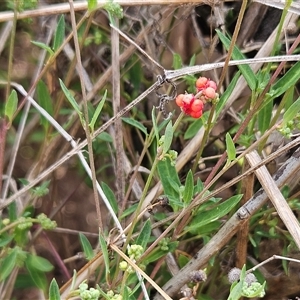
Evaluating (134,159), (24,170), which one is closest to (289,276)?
(134,159)

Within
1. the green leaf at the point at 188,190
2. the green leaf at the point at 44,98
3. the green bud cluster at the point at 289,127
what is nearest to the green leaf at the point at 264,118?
the green bud cluster at the point at 289,127

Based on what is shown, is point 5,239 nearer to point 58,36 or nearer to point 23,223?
point 23,223

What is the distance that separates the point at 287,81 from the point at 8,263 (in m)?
0.54

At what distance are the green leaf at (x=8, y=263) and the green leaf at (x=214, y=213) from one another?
1.03 ft

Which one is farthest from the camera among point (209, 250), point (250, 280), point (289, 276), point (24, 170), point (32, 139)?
point (24, 170)

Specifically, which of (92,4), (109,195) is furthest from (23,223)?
(92,4)

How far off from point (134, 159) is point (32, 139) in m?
0.31

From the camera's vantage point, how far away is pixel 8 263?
0.97 metres

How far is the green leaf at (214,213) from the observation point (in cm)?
83

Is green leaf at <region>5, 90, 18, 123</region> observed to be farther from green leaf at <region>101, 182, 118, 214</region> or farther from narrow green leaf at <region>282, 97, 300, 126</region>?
narrow green leaf at <region>282, 97, 300, 126</region>

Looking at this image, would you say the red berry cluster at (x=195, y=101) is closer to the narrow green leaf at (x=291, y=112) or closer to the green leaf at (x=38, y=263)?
the narrow green leaf at (x=291, y=112)

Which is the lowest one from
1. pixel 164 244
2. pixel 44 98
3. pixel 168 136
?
pixel 164 244

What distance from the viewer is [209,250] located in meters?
0.89

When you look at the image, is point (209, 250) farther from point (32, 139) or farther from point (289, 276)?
point (32, 139)
